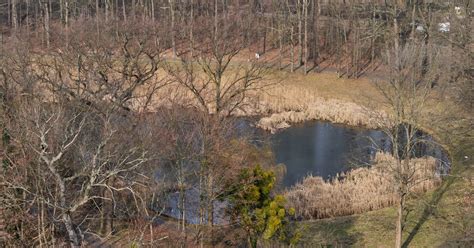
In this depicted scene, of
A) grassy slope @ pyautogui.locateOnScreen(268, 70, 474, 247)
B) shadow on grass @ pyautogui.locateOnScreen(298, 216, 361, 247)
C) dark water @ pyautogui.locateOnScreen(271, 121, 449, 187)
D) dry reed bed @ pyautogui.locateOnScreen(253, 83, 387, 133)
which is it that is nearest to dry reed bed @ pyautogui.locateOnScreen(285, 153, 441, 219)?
grassy slope @ pyautogui.locateOnScreen(268, 70, 474, 247)

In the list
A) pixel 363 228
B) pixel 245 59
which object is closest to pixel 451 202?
pixel 363 228

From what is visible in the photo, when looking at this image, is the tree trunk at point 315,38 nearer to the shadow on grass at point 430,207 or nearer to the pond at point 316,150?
the pond at point 316,150

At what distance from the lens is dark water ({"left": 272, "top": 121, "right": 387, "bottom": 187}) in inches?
1083

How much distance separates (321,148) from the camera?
3133 centimetres

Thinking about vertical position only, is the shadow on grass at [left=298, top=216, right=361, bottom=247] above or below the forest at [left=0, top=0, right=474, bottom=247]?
below

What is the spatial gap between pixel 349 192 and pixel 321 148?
26.9 ft

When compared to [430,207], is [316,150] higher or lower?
lower

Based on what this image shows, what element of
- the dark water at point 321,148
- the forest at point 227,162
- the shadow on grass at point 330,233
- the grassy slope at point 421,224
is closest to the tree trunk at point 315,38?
the forest at point 227,162

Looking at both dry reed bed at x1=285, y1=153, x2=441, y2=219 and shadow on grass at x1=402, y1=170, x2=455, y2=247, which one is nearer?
shadow on grass at x1=402, y1=170, x2=455, y2=247

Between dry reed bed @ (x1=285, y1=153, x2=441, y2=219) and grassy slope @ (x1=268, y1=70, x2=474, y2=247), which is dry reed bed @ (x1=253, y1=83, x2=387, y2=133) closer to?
dry reed bed @ (x1=285, y1=153, x2=441, y2=219)

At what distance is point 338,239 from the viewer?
20047mm

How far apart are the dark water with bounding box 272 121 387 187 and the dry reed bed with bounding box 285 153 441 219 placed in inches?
57.5

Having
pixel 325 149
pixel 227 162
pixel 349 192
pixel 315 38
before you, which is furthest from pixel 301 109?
pixel 227 162

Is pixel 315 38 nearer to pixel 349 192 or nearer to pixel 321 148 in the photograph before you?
pixel 321 148
